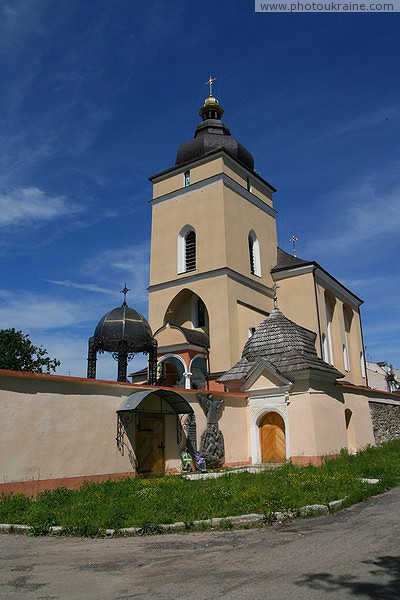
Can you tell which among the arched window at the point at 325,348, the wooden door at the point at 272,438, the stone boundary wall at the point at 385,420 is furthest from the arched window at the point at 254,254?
the wooden door at the point at 272,438

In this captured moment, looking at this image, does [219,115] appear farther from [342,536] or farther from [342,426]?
[342,536]

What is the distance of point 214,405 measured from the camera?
16062 millimetres

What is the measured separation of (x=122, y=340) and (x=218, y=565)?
44.1ft

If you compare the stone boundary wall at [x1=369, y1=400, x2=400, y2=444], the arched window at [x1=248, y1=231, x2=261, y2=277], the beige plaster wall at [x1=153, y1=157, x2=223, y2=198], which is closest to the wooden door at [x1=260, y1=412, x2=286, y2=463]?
the stone boundary wall at [x1=369, y1=400, x2=400, y2=444]

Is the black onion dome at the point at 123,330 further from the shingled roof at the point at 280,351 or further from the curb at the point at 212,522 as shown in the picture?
the curb at the point at 212,522

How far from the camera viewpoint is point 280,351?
700 inches

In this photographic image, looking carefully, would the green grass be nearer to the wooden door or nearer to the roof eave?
the wooden door

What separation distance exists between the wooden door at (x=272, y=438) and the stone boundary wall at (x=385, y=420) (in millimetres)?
5994

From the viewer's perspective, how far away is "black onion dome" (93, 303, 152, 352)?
18625mm

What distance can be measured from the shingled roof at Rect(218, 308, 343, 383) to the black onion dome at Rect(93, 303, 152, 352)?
11.2ft

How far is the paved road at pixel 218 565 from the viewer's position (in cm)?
465

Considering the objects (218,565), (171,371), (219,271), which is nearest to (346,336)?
(219,271)

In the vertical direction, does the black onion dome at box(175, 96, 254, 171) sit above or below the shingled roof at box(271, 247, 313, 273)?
above

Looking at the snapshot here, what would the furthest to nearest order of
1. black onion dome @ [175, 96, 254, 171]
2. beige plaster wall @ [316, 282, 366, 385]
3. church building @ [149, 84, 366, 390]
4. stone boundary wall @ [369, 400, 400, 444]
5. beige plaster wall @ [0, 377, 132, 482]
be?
black onion dome @ [175, 96, 254, 171] → beige plaster wall @ [316, 282, 366, 385] → church building @ [149, 84, 366, 390] → stone boundary wall @ [369, 400, 400, 444] → beige plaster wall @ [0, 377, 132, 482]
